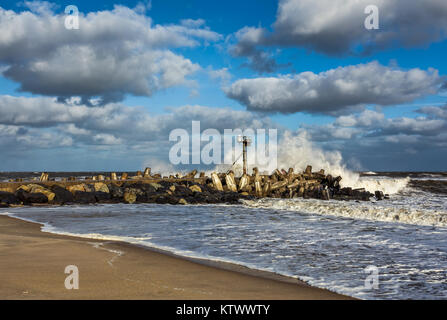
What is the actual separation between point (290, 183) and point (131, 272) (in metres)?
20.6

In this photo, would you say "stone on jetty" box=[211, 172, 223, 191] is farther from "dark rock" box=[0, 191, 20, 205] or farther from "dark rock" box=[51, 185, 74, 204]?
"dark rock" box=[0, 191, 20, 205]

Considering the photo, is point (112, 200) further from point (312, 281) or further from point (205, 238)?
point (312, 281)

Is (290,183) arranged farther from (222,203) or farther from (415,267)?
(415,267)

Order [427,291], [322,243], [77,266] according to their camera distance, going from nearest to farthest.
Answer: [427,291]
[77,266]
[322,243]

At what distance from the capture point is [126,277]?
15.9 ft

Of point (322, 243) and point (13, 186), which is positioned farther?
point (13, 186)

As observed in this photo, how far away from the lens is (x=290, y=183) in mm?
24922

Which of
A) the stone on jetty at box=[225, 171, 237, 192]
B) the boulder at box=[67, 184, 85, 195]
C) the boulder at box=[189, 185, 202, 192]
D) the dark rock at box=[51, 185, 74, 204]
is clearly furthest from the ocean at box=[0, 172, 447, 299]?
the stone on jetty at box=[225, 171, 237, 192]

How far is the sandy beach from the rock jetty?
1228 cm

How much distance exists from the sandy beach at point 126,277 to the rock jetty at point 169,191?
12283mm

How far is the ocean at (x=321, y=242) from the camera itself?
506 cm

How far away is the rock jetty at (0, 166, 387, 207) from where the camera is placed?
18.6 meters

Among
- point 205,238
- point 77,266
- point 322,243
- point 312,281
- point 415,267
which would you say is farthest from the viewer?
point 205,238
